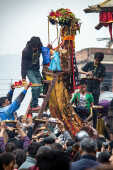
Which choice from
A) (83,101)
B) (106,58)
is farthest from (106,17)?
(106,58)

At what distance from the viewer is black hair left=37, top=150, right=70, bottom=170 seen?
161 inches

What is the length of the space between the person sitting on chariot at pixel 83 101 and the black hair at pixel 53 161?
Result: 714 centimetres

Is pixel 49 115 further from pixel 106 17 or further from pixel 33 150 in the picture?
pixel 33 150

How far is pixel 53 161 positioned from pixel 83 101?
7.53 m

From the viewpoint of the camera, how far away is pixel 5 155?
578 cm

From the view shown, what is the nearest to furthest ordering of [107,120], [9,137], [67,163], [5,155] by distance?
[67,163], [5,155], [9,137], [107,120]

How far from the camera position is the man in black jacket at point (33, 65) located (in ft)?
41.7

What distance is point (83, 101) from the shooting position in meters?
11.7

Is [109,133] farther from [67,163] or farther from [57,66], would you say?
[67,163]

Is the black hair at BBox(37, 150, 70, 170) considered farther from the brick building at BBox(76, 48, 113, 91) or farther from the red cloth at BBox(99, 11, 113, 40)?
the brick building at BBox(76, 48, 113, 91)

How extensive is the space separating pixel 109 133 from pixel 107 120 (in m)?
0.38

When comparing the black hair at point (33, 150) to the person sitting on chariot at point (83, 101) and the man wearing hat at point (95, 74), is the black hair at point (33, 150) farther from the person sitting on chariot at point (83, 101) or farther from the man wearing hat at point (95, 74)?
the man wearing hat at point (95, 74)

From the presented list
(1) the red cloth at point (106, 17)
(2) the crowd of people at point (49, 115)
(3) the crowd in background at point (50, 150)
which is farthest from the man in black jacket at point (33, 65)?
(1) the red cloth at point (106, 17)

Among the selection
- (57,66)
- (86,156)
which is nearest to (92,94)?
(57,66)
